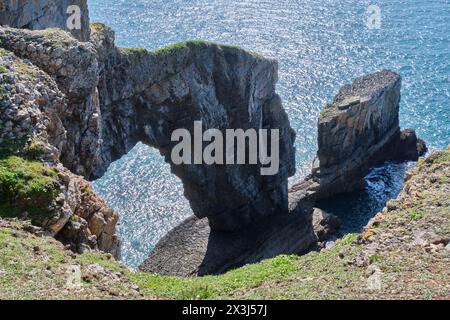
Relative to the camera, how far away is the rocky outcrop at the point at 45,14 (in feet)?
108

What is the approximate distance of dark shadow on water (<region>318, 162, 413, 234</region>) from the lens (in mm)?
67875

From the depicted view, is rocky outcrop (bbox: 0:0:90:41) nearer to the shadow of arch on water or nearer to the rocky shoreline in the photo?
the rocky shoreline

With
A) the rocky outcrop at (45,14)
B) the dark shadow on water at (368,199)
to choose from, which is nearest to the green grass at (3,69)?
the rocky outcrop at (45,14)

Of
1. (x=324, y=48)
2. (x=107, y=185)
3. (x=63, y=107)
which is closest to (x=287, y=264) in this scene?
(x=63, y=107)

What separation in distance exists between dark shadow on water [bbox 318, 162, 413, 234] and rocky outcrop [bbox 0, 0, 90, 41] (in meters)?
39.2

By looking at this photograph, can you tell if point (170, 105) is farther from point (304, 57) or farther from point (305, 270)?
point (304, 57)

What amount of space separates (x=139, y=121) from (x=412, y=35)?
245 feet

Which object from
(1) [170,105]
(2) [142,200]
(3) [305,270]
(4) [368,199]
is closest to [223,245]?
(2) [142,200]

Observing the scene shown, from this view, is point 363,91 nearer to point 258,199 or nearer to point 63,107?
point 258,199

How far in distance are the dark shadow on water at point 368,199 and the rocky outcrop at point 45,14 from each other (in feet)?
129

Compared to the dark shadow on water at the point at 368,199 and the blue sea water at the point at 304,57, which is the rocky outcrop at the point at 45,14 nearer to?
the blue sea water at the point at 304,57

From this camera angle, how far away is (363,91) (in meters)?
77.6

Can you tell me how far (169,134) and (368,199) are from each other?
3220 cm

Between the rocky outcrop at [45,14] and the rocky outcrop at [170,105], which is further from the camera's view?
the rocky outcrop at [45,14]
